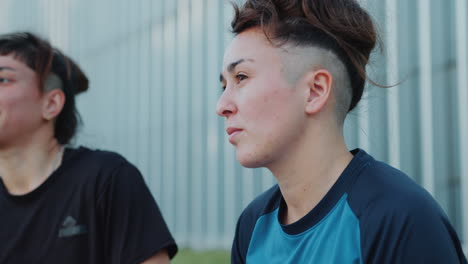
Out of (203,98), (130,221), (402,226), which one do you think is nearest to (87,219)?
(130,221)

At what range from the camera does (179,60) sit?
7344mm

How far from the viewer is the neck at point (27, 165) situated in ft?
8.50

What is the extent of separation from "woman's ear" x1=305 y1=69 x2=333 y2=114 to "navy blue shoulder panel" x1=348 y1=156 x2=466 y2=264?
27 cm

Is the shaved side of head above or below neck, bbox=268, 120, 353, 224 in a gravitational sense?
above

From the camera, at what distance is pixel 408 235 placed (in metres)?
1.40

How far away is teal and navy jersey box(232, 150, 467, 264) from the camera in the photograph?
4.58 feet

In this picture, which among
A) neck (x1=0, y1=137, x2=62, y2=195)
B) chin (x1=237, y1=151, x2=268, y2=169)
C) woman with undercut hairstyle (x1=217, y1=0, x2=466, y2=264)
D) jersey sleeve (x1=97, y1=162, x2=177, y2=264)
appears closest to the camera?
woman with undercut hairstyle (x1=217, y1=0, x2=466, y2=264)

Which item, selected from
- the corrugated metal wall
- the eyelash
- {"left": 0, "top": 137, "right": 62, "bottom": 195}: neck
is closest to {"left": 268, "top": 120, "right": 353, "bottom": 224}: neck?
the eyelash

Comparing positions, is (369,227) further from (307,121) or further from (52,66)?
(52,66)

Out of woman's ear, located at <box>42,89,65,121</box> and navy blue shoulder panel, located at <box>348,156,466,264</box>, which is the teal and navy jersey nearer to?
navy blue shoulder panel, located at <box>348,156,466,264</box>

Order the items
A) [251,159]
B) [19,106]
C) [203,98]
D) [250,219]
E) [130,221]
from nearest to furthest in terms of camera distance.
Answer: [251,159] → [250,219] → [130,221] → [19,106] → [203,98]

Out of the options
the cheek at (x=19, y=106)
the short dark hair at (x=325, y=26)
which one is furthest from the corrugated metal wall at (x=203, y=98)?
the cheek at (x=19, y=106)

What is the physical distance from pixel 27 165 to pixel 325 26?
1525mm

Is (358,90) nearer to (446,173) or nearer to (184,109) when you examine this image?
(446,173)
